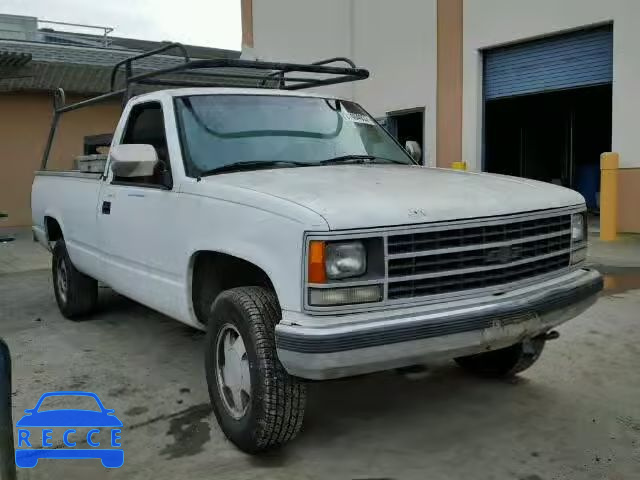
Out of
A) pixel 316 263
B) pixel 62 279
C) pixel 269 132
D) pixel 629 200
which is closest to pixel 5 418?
pixel 316 263

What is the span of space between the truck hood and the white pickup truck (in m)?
0.01

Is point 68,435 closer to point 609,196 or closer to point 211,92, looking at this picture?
point 211,92

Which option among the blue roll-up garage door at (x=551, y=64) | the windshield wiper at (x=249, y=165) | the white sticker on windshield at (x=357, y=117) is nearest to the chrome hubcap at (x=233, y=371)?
the windshield wiper at (x=249, y=165)

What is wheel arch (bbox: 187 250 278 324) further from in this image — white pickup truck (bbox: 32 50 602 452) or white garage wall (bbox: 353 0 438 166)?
white garage wall (bbox: 353 0 438 166)

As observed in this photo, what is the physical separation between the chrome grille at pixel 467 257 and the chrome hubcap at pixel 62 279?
4202mm

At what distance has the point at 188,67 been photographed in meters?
4.22

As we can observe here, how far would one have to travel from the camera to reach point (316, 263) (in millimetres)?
2875

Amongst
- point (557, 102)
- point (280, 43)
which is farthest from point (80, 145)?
point (557, 102)

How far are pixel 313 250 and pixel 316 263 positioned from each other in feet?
0.19

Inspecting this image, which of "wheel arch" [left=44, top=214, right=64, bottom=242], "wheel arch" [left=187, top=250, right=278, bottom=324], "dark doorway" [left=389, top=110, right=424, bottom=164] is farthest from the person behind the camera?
"dark doorway" [left=389, top=110, right=424, bottom=164]

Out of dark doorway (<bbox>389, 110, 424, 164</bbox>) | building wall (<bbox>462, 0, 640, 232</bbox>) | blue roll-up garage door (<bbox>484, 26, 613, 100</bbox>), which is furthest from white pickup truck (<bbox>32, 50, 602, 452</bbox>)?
dark doorway (<bbox>389, 110, 424, 164</bbox>)

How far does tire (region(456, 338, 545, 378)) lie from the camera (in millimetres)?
4176

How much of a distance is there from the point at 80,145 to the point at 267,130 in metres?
9.31

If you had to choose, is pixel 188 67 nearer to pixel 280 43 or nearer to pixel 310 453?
pixel 310 453
